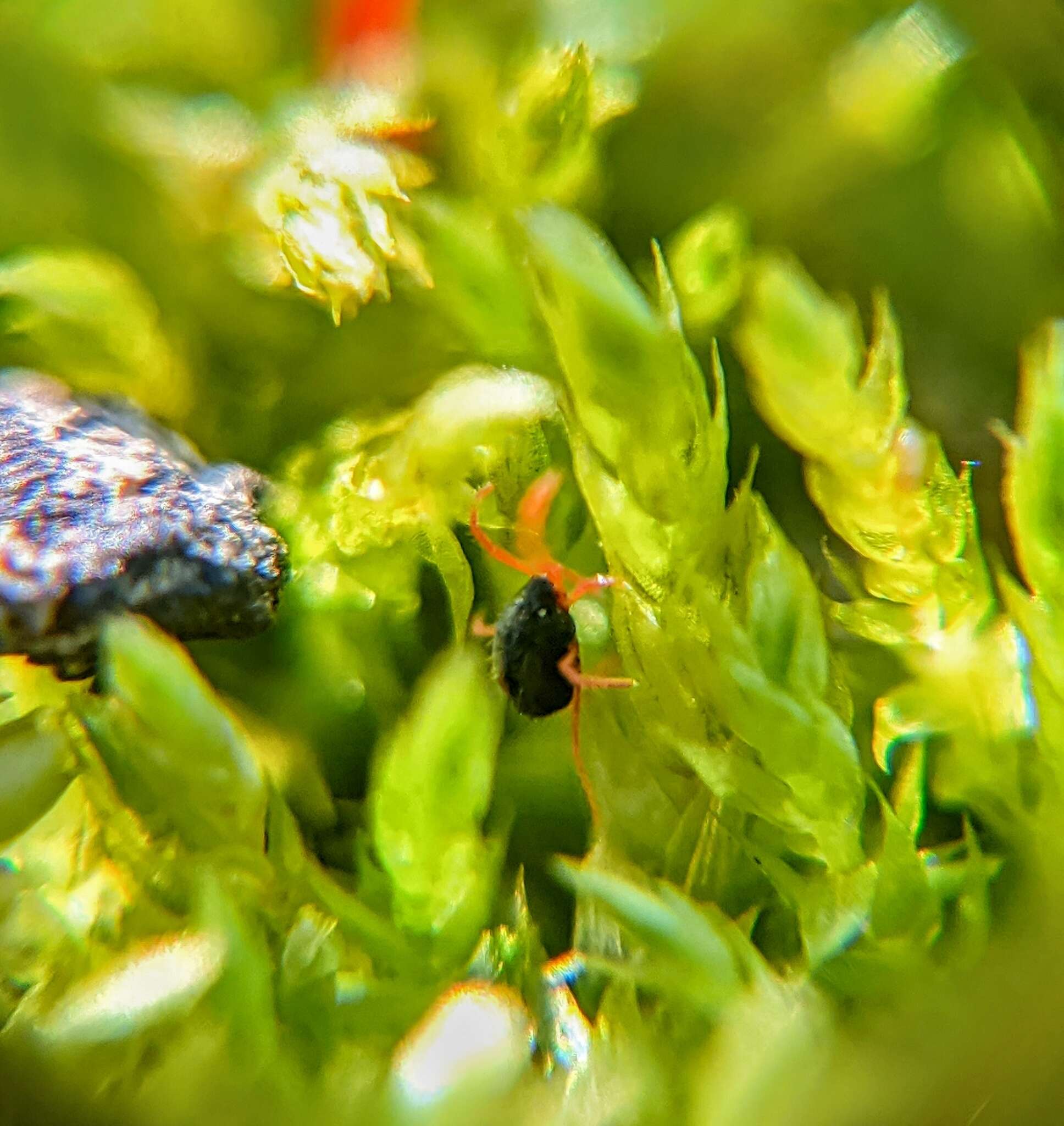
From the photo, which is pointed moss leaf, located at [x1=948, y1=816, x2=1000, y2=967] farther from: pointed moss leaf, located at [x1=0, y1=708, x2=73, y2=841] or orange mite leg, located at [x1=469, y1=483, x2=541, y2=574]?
pointed moss leaf, located at [x1=0, y1=708, x2=73, y2=841]

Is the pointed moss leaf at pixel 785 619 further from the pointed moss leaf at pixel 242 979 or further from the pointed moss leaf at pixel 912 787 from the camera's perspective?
the pointed moss leaf at pixel 242 979

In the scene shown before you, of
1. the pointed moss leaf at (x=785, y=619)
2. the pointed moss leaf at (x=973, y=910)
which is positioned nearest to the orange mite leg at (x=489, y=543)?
the pointed moss leaf at (x=785, y=619)

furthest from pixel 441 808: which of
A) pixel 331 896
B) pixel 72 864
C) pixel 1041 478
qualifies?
pixel 1041 478

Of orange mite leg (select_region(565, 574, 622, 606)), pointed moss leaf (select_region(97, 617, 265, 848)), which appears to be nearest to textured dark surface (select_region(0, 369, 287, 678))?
pointed moss leaf (select_region(97, 617, 265, 848))

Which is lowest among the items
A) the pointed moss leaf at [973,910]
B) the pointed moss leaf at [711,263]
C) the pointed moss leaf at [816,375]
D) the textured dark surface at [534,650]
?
the pointed moss leaf at [973,910]

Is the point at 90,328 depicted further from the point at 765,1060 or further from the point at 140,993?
the point at 765,1060

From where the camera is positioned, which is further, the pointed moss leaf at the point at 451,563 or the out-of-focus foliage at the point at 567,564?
the pointed moss leaf at the point at 451,563

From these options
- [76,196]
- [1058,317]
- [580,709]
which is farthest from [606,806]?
[76,196]
